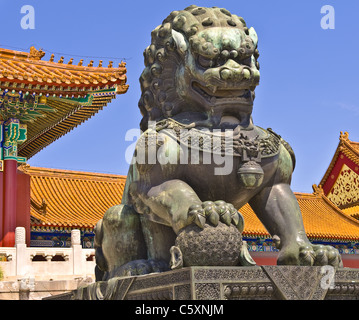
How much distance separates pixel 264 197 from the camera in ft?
13.2

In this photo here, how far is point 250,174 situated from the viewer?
12.4 feet

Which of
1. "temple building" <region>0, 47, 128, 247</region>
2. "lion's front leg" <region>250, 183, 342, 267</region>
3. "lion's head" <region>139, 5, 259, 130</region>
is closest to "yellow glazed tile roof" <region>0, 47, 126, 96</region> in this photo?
"temple building" <region>0, 47, 128, 247</region>

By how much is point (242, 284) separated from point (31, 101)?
10.5 m

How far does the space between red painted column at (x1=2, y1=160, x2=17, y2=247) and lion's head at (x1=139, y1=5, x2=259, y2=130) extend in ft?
29.5

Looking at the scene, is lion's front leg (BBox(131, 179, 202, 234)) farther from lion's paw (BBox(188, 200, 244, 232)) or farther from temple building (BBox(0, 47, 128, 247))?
temple building (BBox(0, 47, 128, 247))

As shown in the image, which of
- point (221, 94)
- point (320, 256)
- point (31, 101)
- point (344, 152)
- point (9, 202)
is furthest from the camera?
point (344, 152)

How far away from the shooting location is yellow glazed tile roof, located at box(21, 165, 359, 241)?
16.6 metres

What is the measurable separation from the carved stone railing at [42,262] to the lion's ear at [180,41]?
7680 mm

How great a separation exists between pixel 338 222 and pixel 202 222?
17.9 meters

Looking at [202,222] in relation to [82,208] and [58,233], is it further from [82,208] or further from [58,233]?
[82,208]

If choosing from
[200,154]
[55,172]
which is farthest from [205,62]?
[55,172]

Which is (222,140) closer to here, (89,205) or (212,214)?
(212,214)
